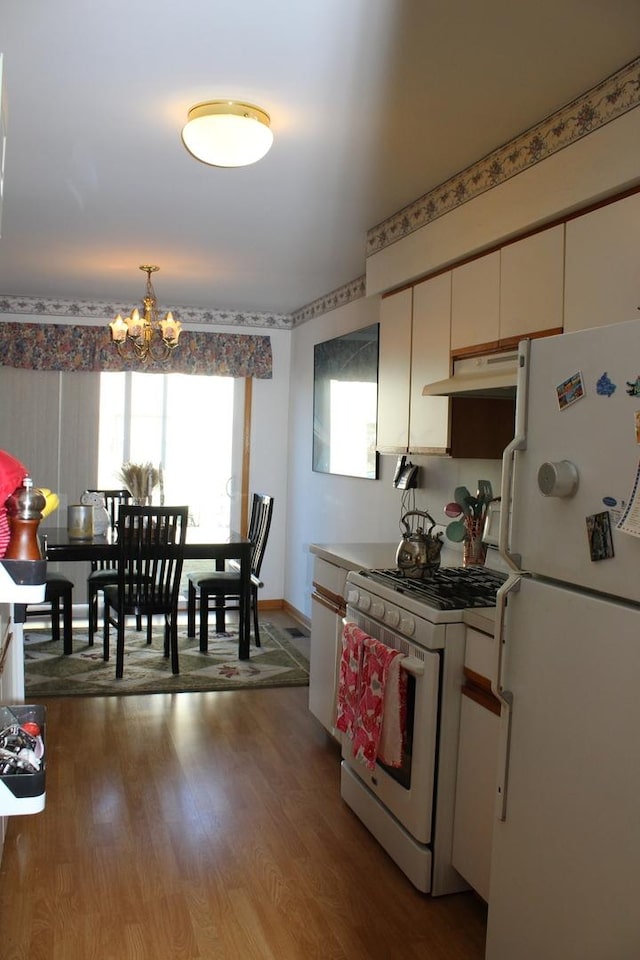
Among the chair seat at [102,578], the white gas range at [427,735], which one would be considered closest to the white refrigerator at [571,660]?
the white gas range at [427,735]

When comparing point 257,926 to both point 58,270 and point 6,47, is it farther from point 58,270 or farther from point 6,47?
point 58,270

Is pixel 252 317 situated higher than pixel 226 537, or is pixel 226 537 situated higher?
pixel 252 317

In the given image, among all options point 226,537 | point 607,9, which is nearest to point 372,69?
point 607,9

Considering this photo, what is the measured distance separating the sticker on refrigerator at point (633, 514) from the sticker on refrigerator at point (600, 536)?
0.06 meters

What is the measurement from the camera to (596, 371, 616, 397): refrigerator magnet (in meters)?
1.64

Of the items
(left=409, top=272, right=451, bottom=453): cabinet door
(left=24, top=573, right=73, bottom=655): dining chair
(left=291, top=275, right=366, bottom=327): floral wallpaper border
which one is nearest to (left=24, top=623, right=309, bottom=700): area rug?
(left=24, top=573, right=73, bottom=655): dining chair

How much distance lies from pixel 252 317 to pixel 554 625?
17.8ft

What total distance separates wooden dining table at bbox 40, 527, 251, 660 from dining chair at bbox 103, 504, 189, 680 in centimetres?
12

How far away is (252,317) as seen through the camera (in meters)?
6.86

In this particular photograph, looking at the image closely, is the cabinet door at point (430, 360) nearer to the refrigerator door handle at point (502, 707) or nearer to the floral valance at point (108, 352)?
the refrigerator door handle at point (502, 707)

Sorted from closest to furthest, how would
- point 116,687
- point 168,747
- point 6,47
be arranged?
point 6,47 → point 168,747 → point 116,687

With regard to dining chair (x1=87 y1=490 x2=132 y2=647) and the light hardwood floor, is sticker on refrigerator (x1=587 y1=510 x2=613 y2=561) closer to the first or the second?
the light hardwood floor

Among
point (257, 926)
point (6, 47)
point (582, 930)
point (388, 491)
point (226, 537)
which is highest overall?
point (6, 47)

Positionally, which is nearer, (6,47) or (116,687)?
(6,47)
